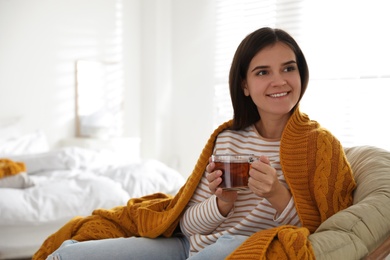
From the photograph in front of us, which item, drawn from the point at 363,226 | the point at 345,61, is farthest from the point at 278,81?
the point at 345,61

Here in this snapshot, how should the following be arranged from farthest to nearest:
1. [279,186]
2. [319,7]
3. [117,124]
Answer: [117,124]
[319,7]
[279,186]

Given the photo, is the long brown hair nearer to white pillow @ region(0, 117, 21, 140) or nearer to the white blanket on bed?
the white blanket on bed

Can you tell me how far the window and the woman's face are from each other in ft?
7.76

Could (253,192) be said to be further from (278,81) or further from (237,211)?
(278,81)

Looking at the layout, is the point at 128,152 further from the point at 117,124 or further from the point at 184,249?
the point at 184,249

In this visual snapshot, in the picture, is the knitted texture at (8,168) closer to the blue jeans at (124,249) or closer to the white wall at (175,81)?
the blue jeans at (124,249)

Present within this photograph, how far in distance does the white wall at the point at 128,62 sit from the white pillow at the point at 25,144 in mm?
371

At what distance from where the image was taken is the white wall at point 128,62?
5.37 m

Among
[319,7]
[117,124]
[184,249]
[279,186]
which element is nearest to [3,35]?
[117,124]

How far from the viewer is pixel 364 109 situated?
412 centimetres

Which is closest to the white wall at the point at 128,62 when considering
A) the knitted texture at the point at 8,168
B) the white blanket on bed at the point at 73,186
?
the white blanket on bed at the point at 73,186

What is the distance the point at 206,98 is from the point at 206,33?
0.63 m

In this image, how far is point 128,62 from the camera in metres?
6.12

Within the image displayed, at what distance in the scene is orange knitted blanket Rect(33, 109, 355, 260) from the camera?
140 centimetres
